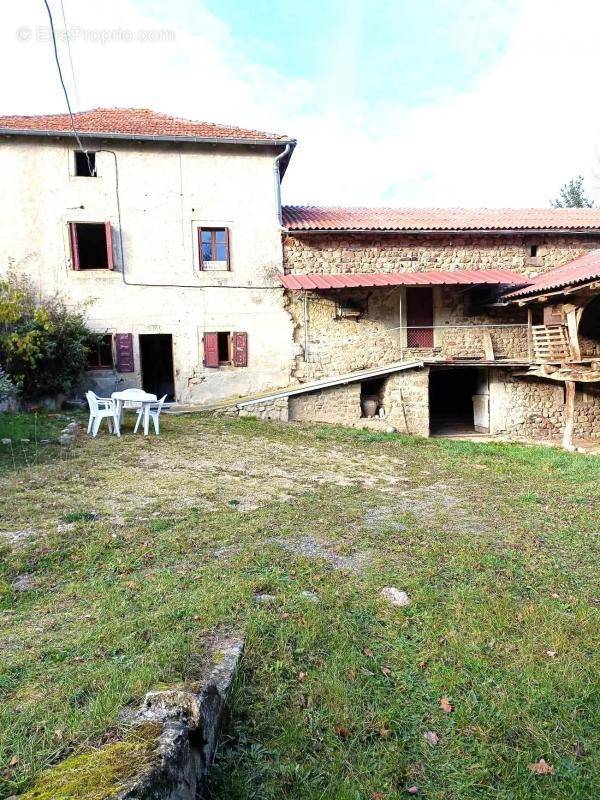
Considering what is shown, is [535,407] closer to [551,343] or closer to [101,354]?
[551,343]

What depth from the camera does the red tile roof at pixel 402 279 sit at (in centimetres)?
1241

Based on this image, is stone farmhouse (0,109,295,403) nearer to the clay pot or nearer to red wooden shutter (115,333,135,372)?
red wooden shutter (115,333,135,372)

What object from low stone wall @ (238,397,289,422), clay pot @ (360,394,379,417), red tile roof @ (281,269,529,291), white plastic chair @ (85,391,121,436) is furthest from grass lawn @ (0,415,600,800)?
red tile roof @ (281,269,529,291)

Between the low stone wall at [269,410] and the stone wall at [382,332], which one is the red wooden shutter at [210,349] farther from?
the stone wall at [382,332]

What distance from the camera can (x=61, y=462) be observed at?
712cm

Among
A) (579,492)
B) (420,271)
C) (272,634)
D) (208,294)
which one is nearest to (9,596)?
(272,634)

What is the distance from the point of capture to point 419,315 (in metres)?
14.1

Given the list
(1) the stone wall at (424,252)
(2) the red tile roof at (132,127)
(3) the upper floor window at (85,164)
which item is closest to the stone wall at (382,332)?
(1) the stone wall at (424,252)

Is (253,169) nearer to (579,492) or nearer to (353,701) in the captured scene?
(579,492)

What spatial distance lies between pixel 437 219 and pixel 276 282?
5645 mm

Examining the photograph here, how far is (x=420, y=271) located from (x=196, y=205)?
22.1 ft

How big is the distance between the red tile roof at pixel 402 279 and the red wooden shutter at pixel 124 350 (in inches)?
178

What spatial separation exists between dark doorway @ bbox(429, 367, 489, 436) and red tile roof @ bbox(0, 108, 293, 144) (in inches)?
356

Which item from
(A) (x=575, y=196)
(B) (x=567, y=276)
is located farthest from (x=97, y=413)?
(A) (x=575, y=196)
